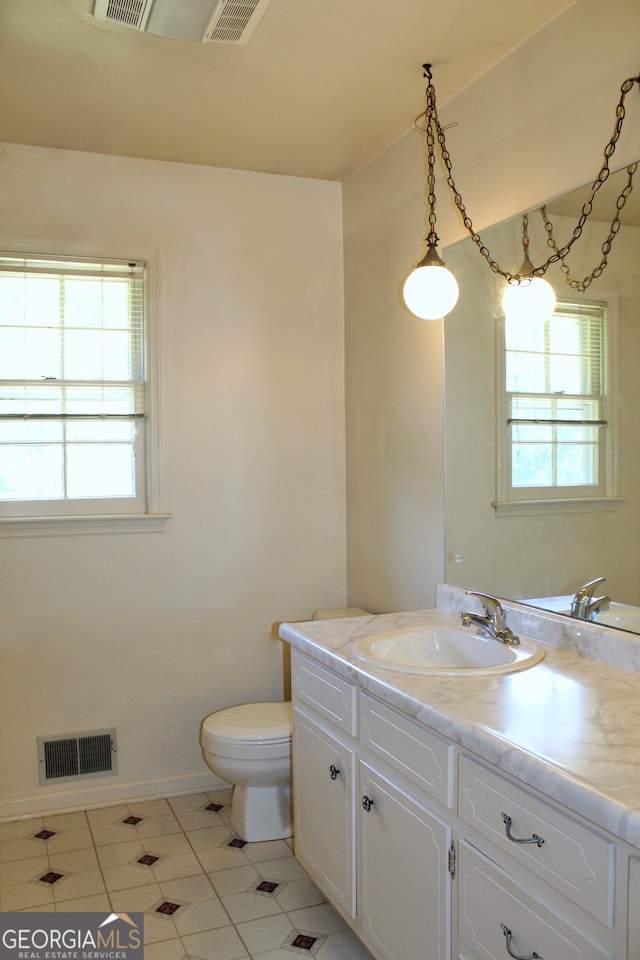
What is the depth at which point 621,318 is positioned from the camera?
1.89 meters

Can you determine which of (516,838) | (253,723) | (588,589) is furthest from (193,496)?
(516,838)

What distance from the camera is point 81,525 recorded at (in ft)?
10.1

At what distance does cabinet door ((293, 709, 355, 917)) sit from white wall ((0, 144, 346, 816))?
0.95 m

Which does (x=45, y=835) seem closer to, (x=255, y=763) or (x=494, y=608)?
(x=255, y=763)

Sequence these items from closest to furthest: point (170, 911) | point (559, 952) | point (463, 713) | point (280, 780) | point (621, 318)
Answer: point (559, 952), point (463, 713), point (621, 318), point (170, 911), point (280, 780)

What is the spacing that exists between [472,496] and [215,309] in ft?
4.68

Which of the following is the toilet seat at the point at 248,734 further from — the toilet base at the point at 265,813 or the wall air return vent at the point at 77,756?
the wall air return vent at the point at 77,756

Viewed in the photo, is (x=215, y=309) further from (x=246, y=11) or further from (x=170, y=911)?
(x=170, y=911)

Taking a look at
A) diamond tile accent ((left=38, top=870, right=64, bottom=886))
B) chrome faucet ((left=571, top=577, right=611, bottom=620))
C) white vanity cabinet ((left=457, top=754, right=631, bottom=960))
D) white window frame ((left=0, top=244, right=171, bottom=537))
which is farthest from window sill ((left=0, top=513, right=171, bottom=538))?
white vanity cabinet ((left=457, top=754, right=631, bottom=960))

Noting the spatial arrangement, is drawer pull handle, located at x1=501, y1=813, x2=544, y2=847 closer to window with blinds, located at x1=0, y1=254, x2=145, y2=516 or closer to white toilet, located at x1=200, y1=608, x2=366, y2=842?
white toilet, located at x1=200, y1=608, x2=366, y2=842

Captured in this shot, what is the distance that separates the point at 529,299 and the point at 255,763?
1793mm

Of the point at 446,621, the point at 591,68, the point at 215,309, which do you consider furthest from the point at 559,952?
the point at 215,309

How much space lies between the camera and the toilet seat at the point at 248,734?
107 inches

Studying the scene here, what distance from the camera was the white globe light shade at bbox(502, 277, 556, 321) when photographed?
7.06 ft
